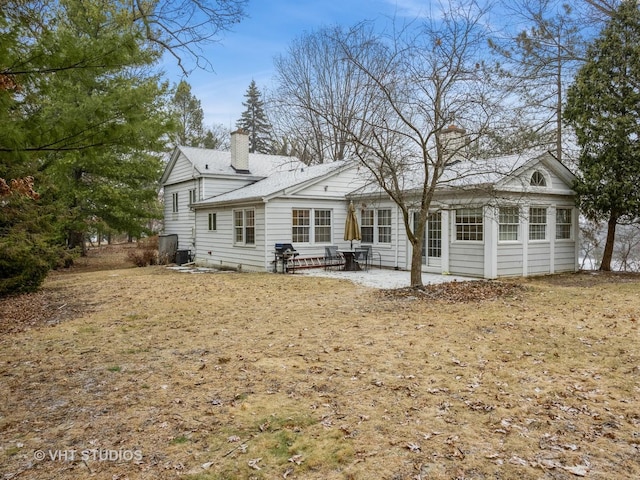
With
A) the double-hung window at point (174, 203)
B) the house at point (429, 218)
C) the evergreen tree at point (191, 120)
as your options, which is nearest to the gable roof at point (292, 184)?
the house at point (429, 218)

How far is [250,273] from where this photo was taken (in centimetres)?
1545

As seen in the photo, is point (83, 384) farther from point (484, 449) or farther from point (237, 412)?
point (484, 449)


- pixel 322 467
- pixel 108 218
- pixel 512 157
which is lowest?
pixel 322 467

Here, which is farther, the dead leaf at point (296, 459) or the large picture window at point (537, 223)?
the large picture window at point (537, 223)

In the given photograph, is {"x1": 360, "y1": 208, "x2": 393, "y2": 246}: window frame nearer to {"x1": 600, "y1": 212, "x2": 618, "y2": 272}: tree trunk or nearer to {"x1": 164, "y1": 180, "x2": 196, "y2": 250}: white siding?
{"x1": 600, "y1": 212, "x2": 618, "y2": 272}: tree trunk

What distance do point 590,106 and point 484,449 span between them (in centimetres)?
1494

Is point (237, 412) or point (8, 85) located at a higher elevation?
point (8, 85)

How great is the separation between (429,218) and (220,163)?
1176 cm

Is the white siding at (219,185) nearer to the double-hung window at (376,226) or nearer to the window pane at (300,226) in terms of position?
the window pane at (300,226)

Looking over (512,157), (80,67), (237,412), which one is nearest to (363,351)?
(237,412)

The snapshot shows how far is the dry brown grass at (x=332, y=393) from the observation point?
3.16 m

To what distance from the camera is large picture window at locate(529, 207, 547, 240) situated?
13.7 metres

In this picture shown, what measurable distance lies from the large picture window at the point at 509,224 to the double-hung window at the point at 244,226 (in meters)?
8.38

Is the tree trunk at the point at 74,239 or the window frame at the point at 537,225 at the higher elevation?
the window frame at the point at 537,225
